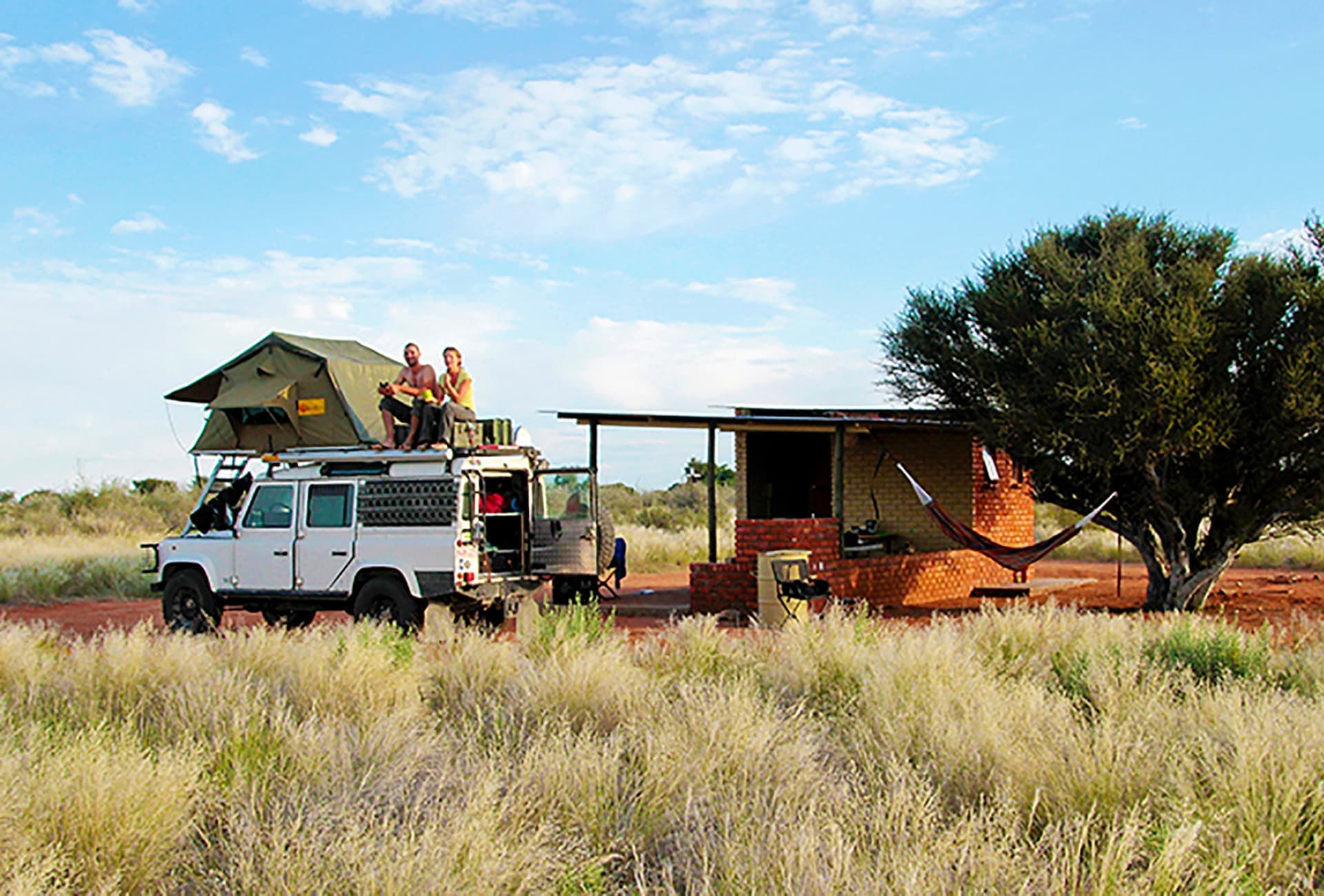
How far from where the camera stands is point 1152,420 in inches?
487

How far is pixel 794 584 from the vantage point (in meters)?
12.7

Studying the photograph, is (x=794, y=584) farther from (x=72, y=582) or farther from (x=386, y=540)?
(x=72, y=582)

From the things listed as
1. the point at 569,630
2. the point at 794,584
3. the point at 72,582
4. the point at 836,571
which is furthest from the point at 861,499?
the point at 72,582

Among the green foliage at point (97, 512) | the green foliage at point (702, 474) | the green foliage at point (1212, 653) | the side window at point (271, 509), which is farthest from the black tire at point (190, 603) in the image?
the green foliage at point (702, 474)

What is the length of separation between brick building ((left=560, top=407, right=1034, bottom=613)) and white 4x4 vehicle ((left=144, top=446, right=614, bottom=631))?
250 cm

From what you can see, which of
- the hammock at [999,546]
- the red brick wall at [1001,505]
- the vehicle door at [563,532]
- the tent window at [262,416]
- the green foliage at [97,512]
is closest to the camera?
the vehicle door at [563,532]

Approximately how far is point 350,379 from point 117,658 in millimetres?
5340

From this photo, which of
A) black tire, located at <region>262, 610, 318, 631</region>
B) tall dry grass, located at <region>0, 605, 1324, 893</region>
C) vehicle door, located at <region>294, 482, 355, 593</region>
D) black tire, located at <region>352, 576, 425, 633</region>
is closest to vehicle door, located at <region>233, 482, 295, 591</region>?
vehicle door, located at <region>294, 482, 355, 593</region>

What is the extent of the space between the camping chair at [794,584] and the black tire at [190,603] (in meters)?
5.98

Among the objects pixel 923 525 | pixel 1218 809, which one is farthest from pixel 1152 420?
pixel 1218 809

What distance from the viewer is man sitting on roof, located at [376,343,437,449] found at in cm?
1162

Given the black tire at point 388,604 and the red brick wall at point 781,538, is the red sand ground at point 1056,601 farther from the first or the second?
the black tire at point 388,604

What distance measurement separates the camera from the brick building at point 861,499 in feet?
47.5

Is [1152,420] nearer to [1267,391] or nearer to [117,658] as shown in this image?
[1267,391]
